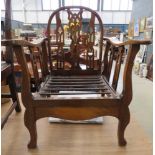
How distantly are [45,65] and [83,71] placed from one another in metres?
0.30

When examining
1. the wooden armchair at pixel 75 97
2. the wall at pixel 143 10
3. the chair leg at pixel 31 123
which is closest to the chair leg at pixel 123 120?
the wooden armchair at pixel 75 97

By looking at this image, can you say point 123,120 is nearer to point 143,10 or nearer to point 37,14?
point 143,10

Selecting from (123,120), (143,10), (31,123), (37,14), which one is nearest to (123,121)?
(123,120)

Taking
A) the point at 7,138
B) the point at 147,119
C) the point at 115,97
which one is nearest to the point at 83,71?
the point at 115,97

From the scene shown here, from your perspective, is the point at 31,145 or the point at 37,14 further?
the point at 37,14

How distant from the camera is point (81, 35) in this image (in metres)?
1.48

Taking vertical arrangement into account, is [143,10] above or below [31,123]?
above

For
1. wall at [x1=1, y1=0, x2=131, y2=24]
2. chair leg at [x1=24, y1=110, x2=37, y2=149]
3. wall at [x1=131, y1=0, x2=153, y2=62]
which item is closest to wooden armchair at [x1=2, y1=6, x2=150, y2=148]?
chair leg at [x1=24, y1=110, x2=37, y2=149]

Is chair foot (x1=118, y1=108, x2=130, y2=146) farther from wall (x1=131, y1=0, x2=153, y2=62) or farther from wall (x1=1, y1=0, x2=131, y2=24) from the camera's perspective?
wall (x1=1, y1=0, x2=131, y2=24)

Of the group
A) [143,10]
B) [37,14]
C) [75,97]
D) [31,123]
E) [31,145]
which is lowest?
[31,145]

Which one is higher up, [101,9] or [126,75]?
[101,9]

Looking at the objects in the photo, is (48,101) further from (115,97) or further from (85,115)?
(115,97)

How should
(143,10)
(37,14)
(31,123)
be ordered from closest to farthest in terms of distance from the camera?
(31,123) < (143,10) < (37,14)

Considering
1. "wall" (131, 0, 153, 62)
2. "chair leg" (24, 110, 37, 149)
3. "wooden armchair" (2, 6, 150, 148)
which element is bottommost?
"chair leg" (24, 110, 37, 149)
